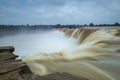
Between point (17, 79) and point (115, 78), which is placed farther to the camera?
point (115, 78)

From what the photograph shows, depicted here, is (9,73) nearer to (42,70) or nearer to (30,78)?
(30,78)

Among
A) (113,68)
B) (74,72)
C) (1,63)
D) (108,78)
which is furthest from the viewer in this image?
(113,68)

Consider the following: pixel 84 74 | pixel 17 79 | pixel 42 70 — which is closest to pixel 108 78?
pixel 84 74

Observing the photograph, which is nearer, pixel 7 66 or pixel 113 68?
pixel 7 66

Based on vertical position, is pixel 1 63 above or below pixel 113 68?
above

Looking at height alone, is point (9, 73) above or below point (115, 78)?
above

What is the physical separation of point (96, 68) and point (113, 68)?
550 millimetres

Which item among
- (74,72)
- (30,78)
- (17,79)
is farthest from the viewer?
(74,72)

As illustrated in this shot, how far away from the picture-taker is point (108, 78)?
5.02 meters

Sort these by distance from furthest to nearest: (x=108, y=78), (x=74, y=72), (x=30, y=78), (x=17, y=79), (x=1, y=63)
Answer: (x=74, y=72), (x=108, y=78), (x=1, y=63), (x=30, y=78), (x=17, y=79)

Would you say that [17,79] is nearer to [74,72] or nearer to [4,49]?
[74,72]

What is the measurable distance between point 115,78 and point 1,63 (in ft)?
9.33

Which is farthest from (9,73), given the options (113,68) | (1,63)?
(113,68)

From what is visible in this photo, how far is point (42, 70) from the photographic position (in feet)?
19.3
